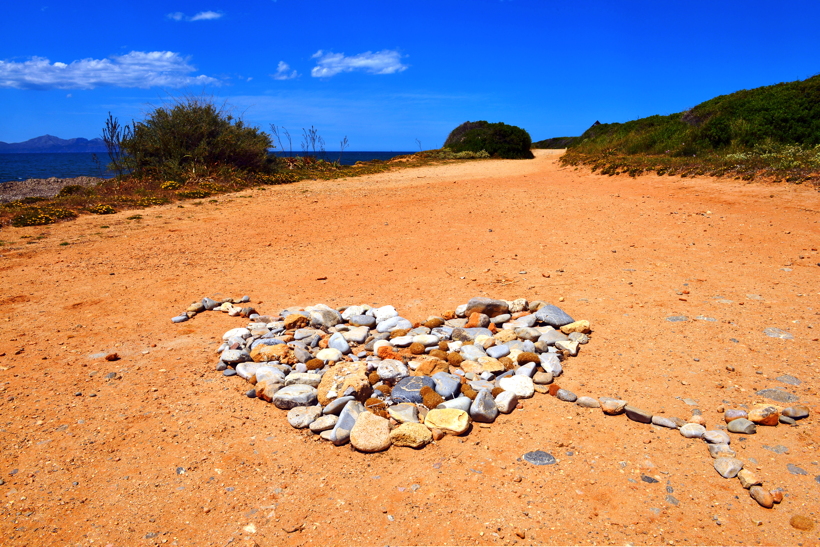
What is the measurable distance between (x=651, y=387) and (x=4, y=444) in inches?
154

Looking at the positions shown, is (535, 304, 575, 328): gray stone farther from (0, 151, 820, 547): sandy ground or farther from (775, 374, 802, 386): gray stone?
(775, 374, 802, 386): gray stone

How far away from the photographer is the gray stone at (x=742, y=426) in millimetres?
2697

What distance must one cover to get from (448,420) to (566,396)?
31.9 inches

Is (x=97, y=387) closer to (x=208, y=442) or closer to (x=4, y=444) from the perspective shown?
(x=4, y=444)

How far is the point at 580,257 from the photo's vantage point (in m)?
6.16

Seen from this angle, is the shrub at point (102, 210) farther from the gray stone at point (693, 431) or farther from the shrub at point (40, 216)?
the gray stone at point (693, 431)

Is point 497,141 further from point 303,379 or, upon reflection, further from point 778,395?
point 303,379

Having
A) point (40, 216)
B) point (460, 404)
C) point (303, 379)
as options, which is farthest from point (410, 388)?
point (40, 216)

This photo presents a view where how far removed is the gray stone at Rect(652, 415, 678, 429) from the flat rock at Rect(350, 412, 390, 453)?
1559 millimetres

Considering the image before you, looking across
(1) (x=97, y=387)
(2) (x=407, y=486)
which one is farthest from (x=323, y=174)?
(2) (x=407, y=486)

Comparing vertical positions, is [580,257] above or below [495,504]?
above

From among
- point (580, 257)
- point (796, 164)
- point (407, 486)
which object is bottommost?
point (407, 486)

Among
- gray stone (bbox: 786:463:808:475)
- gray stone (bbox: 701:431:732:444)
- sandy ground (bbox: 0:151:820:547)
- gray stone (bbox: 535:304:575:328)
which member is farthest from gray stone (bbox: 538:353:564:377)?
gray stone (bbox: 786:463:808:475)

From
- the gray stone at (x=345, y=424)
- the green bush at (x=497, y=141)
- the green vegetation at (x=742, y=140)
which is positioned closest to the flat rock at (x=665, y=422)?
the gray stone at (x=345, y=424)
